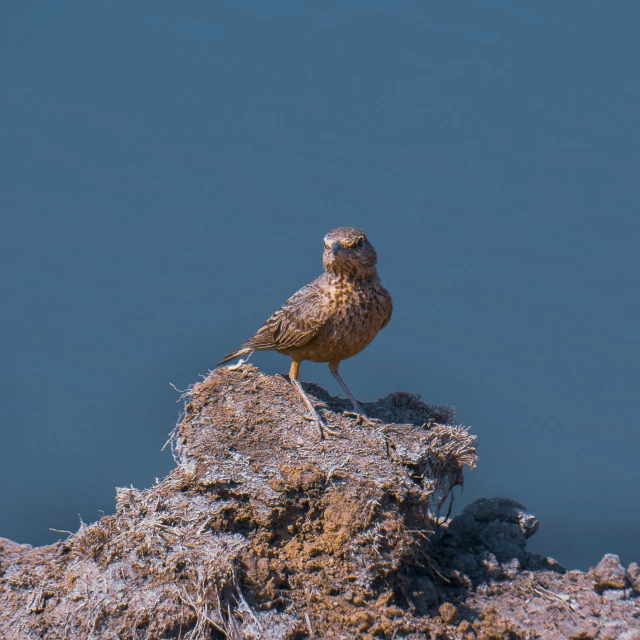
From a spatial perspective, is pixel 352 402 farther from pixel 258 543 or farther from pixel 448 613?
pixel 448 613

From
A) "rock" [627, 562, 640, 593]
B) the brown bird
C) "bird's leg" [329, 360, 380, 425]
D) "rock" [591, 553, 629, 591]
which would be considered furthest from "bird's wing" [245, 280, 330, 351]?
"rock" [627, 562, 640, 593]

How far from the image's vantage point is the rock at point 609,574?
5695 millimetres

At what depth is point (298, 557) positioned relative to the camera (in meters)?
5.40

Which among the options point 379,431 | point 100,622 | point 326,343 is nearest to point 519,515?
point 379,431

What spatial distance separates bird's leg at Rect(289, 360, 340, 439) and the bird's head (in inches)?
30.5

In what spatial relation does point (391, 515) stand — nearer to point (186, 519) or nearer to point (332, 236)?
point (186, 519)

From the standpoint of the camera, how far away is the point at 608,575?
5703mm

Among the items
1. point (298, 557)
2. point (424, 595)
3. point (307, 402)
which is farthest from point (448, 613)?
point (307, 402)

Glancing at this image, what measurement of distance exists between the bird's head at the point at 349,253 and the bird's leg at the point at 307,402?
0.77 metres

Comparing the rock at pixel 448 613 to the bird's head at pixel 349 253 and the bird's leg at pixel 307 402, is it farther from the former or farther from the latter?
the bird's head at pixel 349 253

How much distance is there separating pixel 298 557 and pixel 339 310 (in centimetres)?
184

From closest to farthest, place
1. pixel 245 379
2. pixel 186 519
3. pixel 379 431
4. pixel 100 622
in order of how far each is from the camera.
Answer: pixel 100 622
pixel 186 519
pixel 379 431
pixel 245 379

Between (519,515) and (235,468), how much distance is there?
2055 mm

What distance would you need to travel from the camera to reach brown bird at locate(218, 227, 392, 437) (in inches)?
249
